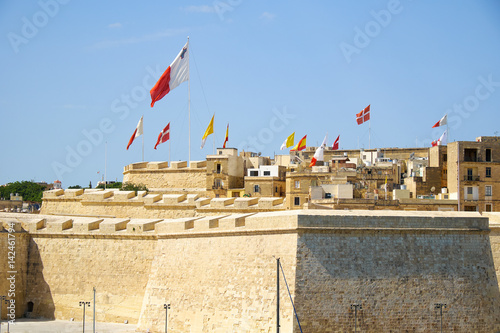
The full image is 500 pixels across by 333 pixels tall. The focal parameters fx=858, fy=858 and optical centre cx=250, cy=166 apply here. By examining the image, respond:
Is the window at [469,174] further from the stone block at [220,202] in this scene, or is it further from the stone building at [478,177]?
the stone block at [220,202]

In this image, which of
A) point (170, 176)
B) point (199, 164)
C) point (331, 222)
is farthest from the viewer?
point (170, 176)

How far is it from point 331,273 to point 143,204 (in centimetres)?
1766

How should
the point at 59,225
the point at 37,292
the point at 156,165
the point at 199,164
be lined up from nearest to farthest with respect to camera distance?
the point at 37,292 < the point at 59,225 < the point at 199,164 < the point at 156,165

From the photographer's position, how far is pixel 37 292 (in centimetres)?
3606

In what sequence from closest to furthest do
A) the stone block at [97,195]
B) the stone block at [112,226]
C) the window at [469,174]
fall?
the stone block at [112,226]
the window at [469,174]
the stone block at [97,195]

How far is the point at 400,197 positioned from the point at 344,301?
48.8 ft

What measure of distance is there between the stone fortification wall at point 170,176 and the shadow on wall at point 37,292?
13079 mm

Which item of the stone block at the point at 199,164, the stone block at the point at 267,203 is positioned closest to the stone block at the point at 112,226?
the stone block at the point at 267,203

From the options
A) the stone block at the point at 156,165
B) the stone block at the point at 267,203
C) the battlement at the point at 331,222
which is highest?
the stone block at the point at 156,165

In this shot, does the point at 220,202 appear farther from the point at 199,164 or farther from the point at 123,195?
the point at 199,164

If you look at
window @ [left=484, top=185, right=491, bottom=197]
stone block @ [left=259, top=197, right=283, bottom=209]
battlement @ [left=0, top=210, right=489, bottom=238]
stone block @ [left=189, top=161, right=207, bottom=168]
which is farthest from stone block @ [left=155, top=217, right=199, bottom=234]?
stone block @ [left=189, top=161, right=207, bottom=168]

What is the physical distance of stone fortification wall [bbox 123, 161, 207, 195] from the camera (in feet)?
159

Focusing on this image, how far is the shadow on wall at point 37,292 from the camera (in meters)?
35.8

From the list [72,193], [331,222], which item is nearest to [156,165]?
[72,193]
